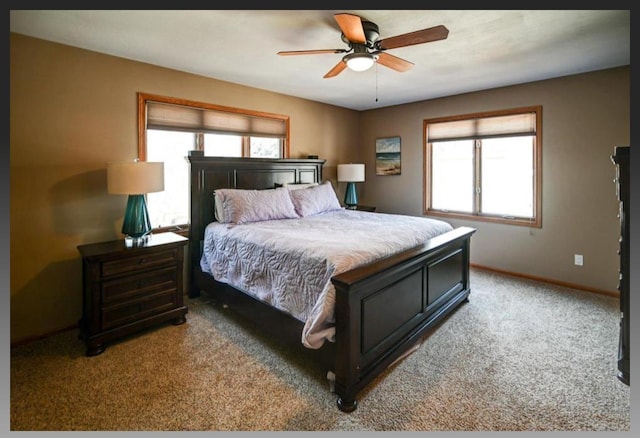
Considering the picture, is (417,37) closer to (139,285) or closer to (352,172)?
(139,285)

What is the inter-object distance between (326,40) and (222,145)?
70.4 inches

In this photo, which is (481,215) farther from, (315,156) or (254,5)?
(254,5)

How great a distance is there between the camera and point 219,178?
346 centimetres

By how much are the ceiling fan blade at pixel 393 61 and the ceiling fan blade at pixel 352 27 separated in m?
0.21

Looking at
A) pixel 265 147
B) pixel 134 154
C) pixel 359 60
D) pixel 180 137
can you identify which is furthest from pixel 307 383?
pixel 265 147

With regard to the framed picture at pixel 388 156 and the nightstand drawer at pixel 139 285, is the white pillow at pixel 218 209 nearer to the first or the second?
the nightstand drawer at pixel 139 285

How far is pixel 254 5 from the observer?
5.84ft

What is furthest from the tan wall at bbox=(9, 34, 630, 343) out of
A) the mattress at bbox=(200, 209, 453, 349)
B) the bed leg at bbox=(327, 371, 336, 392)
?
the bed leg at bbox=(327, 371, 336, 392)

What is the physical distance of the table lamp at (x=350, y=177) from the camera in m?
4.86

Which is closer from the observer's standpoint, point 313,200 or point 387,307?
point 387,307

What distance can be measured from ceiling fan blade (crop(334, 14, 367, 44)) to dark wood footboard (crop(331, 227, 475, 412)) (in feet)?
4.78

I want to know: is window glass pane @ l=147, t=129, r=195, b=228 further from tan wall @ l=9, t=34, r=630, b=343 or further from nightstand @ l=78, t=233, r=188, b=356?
nightstand @ l=78, t=233, r=188, b=356

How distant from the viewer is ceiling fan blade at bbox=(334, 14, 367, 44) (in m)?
1.89

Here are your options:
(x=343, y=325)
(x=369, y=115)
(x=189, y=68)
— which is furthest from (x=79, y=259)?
(x=369, y=115)
